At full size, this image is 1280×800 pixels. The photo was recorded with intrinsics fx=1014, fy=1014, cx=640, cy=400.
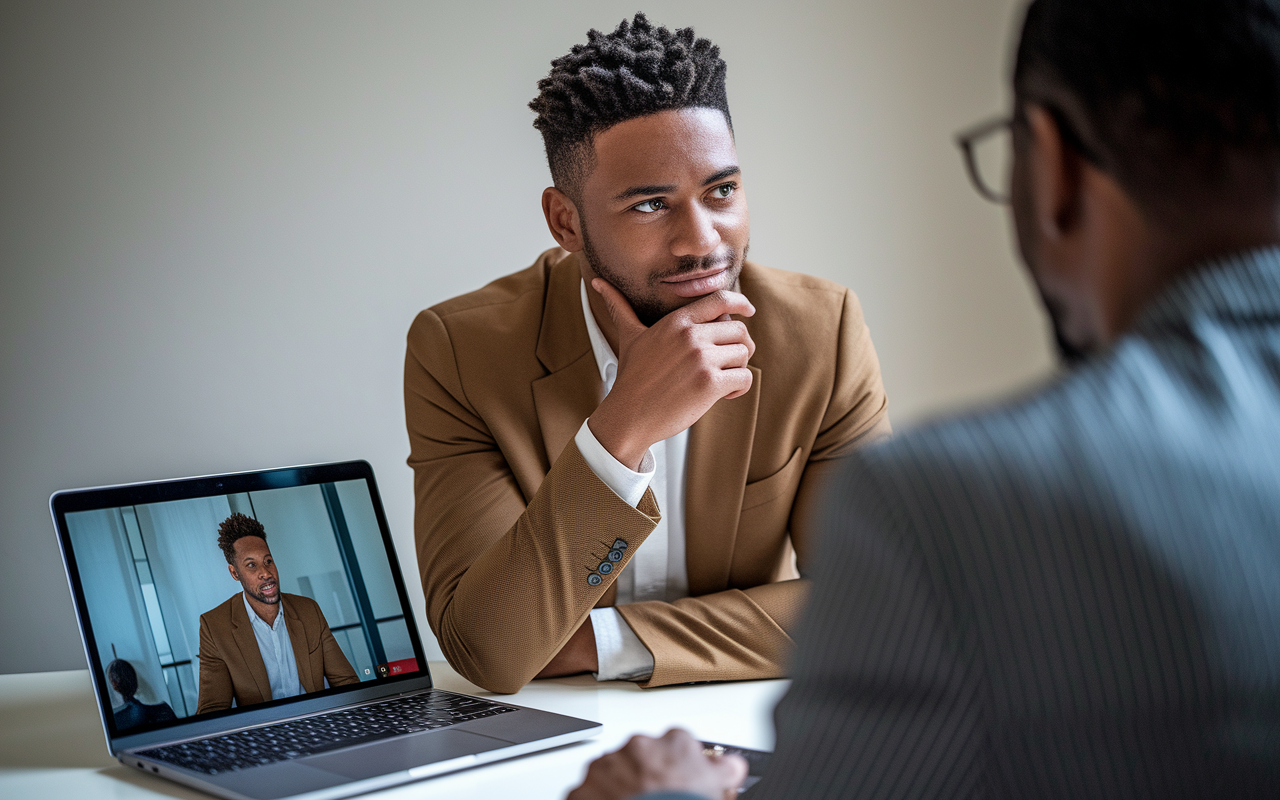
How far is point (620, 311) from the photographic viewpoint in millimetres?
1481

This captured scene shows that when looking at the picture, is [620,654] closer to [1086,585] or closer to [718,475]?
[718,475]

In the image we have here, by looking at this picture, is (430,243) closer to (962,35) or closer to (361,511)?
(361,511)

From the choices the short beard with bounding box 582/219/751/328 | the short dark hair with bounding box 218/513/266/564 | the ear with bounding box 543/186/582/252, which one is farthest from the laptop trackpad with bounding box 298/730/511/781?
the ear with bounding box 543/186/582/252

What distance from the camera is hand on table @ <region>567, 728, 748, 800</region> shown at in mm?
Answer: 675

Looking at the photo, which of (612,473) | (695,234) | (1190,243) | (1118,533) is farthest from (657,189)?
(1118,533)

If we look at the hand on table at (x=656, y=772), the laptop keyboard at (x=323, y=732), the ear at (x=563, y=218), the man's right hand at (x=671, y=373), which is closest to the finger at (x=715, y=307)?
the man's right hand at (x=671, y=373)

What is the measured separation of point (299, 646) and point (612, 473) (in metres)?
0.41

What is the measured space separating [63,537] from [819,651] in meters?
0.87

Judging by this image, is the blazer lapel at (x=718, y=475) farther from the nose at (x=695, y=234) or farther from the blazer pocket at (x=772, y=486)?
the nose at (x=695, y=234)

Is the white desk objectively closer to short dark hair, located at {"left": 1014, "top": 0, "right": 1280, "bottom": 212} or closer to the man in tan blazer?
the man in tan blazer

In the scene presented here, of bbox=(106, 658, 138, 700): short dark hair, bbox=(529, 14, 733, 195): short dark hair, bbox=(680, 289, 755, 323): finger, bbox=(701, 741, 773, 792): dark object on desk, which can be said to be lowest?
bbox=(701, 741, 773, 792): dark object on desk

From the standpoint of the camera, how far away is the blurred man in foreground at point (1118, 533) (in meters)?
0.44

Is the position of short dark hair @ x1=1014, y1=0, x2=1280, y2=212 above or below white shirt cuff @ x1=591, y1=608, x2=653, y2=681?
above

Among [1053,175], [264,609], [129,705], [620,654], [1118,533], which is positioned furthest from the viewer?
[620,654]
